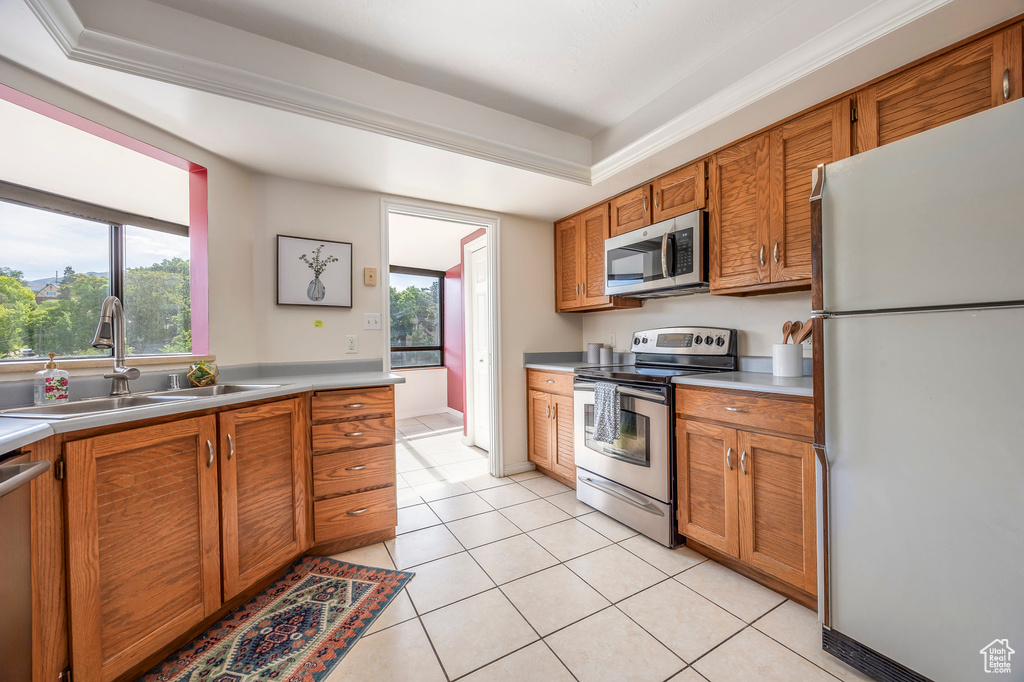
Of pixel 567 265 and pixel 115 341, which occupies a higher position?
pixel 567 265

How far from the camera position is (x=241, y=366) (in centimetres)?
228

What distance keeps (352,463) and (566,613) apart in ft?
4.41

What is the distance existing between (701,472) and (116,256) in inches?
142

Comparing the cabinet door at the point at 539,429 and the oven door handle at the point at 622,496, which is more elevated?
the cabinet door at the point at 539,429

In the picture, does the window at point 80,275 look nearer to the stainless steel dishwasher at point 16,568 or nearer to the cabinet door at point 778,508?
the stainless steel dishwasher at point 16,568

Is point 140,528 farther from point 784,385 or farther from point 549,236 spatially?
point 549,236

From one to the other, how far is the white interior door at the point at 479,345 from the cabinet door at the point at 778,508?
2.56m

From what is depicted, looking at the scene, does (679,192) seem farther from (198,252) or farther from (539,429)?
(198,252)

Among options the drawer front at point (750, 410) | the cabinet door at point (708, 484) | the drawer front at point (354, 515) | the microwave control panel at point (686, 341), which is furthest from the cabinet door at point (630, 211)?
the drawer front at point (354, 515)

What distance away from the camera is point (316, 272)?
8.39 ft

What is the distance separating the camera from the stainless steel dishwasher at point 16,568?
37.5 inches

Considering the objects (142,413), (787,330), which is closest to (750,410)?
(787,330)

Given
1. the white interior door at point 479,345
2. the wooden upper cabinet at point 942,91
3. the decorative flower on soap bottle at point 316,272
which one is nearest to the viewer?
the wooden upper cabinet at point 942,91

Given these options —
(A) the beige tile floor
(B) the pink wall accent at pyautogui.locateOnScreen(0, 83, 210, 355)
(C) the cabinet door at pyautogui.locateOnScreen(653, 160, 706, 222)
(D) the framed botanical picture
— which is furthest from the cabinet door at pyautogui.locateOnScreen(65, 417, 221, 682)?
(C) the cabinet door at pyautogui.locateOnScreen(653, 160, 706, 222)
